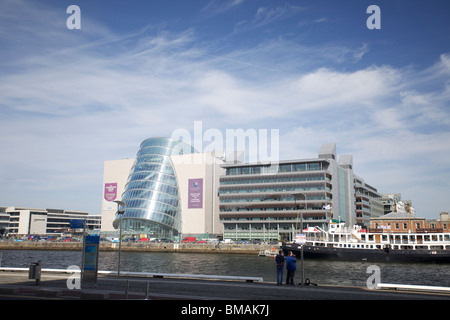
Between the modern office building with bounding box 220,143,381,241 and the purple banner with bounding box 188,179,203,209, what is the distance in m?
10.1

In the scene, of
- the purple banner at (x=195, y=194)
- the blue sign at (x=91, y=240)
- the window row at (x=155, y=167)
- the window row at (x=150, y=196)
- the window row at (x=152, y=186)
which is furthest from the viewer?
the window row at (x=155, y=167)

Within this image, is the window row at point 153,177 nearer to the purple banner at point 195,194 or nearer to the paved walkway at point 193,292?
the purple banner at point 195,194

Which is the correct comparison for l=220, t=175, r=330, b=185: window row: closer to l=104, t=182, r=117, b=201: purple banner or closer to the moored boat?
the moored boat

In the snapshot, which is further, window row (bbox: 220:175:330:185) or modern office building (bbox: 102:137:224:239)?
modern office building (bbox: 102:137:224:239)

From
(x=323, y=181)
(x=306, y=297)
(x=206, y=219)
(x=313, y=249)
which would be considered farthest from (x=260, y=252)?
(x=306, y=297)

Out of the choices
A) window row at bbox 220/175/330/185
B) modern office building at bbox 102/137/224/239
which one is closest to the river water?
window row at bbox 220/175/330/185

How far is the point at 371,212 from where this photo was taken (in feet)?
543

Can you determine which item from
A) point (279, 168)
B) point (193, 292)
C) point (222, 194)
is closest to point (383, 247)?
point (279, 168)

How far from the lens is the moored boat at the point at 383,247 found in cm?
7494

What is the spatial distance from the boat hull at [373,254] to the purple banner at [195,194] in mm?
62626

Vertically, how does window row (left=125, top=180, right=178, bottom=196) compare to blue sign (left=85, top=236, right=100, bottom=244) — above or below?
above

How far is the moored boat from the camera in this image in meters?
74.9

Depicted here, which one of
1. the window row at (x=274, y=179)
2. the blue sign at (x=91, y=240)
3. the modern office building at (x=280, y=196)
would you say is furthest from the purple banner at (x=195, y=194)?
the blue sign at (x=91, y=240)
